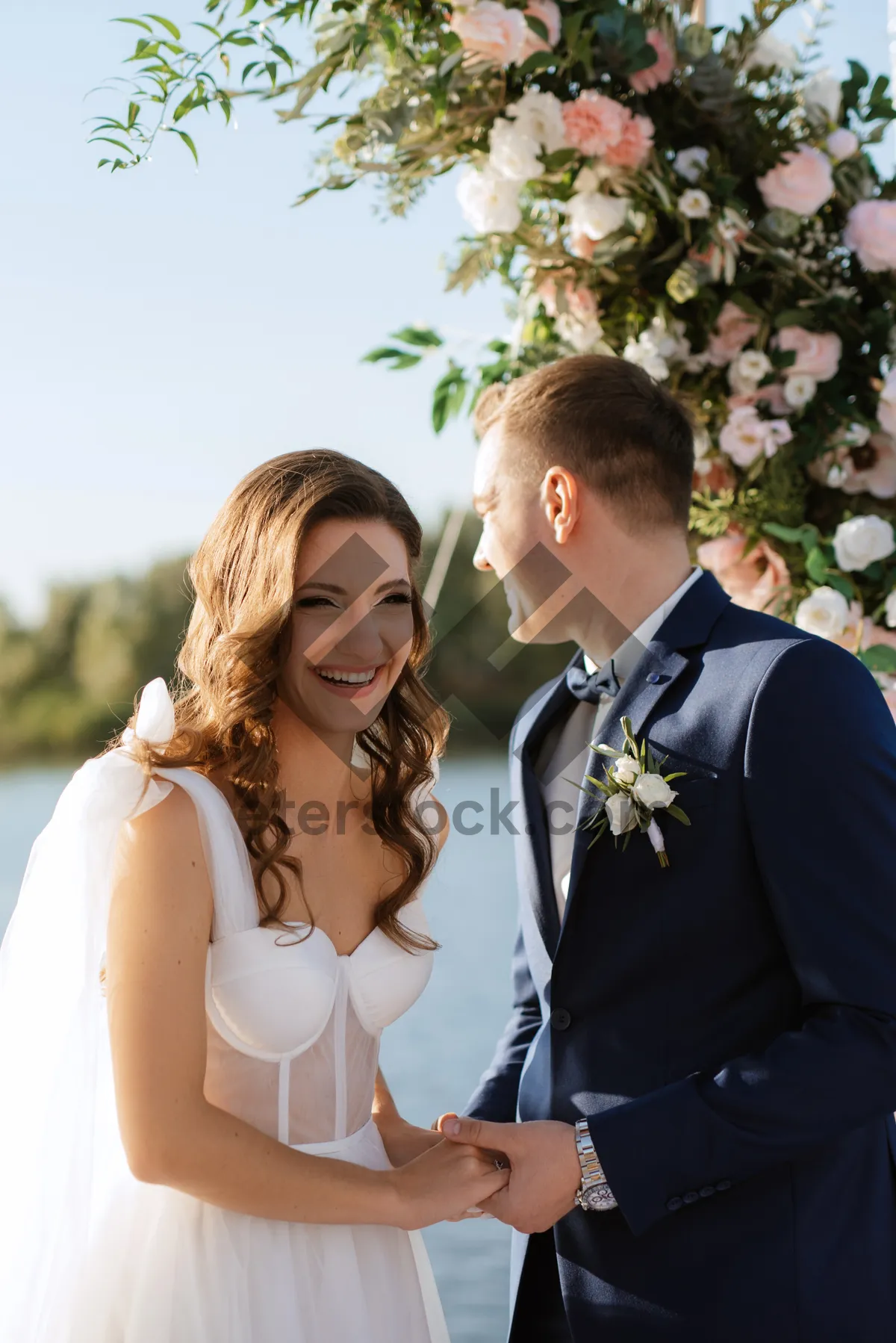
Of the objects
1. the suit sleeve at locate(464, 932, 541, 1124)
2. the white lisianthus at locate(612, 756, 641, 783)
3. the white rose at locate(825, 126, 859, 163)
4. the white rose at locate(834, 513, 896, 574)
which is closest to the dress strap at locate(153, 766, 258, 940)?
the white lisianthus at locate(612, 756, 641, 783)

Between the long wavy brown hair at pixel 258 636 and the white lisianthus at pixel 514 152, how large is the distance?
87 centimetres

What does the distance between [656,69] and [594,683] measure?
1.29m

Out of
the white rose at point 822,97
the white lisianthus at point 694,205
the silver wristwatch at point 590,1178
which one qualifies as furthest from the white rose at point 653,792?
the white rose at point 822,97

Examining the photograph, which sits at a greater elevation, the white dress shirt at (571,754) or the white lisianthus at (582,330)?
the white lisianthus at (582,330)

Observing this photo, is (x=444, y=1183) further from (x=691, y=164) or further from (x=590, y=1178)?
(x=691, y=164)

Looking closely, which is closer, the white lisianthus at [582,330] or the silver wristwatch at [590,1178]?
the silver wristwatch at [590,1178]

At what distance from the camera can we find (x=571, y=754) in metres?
2.11

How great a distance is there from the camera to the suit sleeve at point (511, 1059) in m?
2.11

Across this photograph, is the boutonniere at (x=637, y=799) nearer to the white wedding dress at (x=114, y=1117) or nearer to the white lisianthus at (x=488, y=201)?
the white wedding dress at (x=114, y=1117)

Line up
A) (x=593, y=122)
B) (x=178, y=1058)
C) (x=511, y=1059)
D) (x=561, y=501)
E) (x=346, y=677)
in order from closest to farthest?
1. (x=178, y=1058)
2. (x=346, y=677)
3. (x=561, y=501)
4. (x=511, y=1059)
5. (x=593, y=122)

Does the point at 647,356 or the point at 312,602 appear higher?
the point at 647,356

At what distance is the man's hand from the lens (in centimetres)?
170

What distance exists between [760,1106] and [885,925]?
280mm

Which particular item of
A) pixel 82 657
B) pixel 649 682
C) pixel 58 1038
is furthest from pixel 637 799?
pixel 82 657
